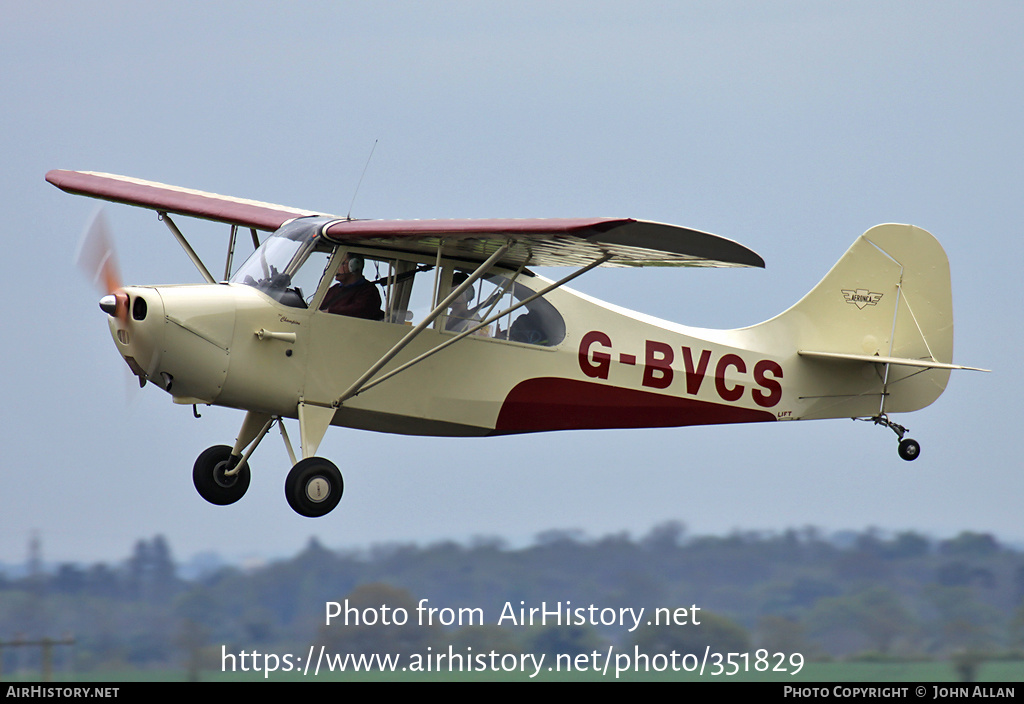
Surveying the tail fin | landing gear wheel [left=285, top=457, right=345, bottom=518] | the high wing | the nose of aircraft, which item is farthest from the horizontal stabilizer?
the nose of aircraft

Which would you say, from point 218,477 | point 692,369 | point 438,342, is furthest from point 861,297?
point 218,477

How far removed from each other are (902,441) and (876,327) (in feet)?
4.33

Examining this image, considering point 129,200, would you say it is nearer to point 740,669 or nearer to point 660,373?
point 660,373

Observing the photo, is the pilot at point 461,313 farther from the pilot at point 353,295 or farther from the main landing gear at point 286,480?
the main landing gear at point 286,480

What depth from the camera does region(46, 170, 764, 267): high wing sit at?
11.2 meters

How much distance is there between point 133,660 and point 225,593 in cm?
211

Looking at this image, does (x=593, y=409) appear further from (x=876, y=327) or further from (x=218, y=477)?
(x=876, y=327)

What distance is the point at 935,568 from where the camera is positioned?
18734 millimetres

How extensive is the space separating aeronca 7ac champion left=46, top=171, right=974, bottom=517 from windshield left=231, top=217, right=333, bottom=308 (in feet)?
0.05

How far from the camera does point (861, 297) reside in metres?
15.8

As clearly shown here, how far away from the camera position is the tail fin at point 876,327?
600 inches

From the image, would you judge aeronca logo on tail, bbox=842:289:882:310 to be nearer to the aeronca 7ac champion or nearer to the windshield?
the aeronca 7ac champion

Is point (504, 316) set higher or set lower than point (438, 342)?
higher

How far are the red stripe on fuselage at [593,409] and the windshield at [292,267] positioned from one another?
223cm
